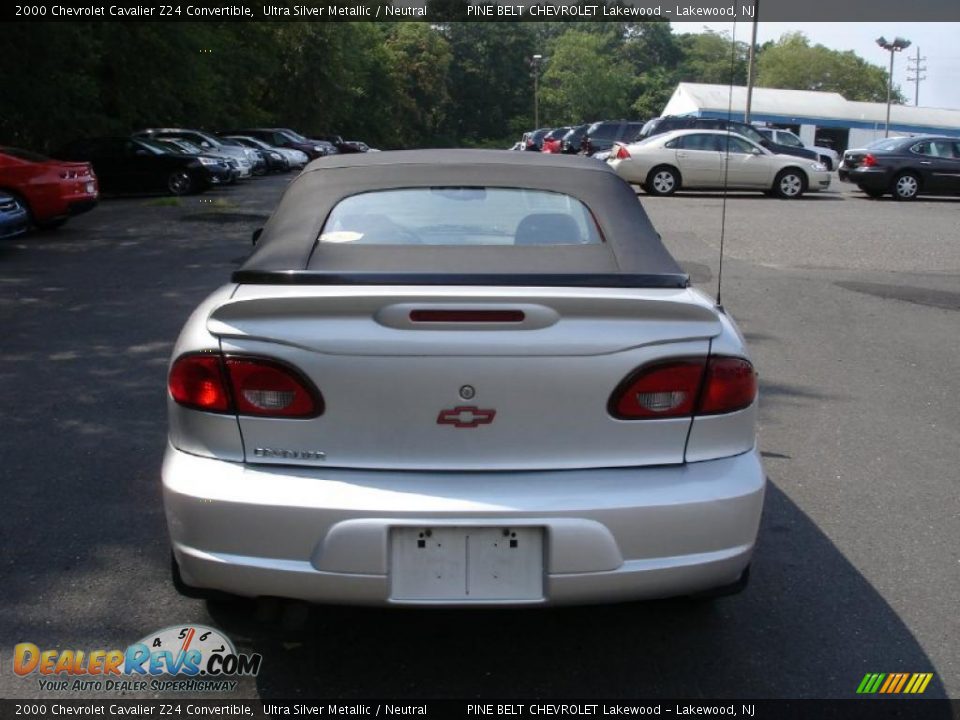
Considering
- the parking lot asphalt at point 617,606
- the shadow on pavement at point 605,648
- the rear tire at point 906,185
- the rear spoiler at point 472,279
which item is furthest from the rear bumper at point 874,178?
the rear spoiler at point 472,279

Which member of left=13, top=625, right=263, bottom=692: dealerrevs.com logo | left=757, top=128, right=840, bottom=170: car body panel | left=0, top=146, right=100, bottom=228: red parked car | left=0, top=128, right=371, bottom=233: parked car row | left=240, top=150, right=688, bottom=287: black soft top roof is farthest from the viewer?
left=757, top=128, right=840, bottom=170: car body panel

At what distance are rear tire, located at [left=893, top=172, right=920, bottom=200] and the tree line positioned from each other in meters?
5.82

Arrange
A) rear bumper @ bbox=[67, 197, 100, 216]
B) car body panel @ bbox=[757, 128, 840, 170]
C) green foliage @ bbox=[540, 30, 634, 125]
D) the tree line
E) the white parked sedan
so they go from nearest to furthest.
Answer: rear bumper @ bbox=[67, 197, 100, 216] < the white parked sedan < the tree line < car body panel @ bbox=[757, 128, 840, 170] < green foliage @ bbox=[540, 30, 634, 125]

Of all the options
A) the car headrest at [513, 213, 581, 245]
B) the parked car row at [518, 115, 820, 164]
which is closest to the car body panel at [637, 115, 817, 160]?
the parked car row at [518, 115, 820, 164]

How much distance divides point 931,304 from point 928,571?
6.78 meters

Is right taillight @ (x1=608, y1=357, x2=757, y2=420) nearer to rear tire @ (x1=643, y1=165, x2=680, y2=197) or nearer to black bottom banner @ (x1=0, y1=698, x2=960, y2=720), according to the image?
black bottom banner @ (x1=0, y1=698, x2=960, y2=720)

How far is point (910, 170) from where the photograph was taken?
2362 centimetres

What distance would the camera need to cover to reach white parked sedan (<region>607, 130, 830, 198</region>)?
22.9 metres

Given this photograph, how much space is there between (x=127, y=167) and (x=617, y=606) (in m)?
21.7

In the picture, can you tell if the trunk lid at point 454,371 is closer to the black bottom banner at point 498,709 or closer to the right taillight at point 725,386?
the right taillight at point 725,386

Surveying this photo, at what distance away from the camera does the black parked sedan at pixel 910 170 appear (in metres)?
23.6

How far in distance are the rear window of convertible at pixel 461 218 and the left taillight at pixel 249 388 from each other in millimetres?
920

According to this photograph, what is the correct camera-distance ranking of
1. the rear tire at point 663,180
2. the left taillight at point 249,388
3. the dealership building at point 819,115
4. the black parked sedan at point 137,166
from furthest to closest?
the dealership building at point 819,115 → the black parked sedan at point 137,166 → the rear tire at point 663,180 → the left taillight at point 249,388

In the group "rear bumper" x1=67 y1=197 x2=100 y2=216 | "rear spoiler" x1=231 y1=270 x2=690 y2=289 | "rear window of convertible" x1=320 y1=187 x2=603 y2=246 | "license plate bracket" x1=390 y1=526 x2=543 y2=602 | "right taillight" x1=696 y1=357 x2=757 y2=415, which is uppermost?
"rear window of convertible" x1=320 y1=187 x2=603 y2=246
